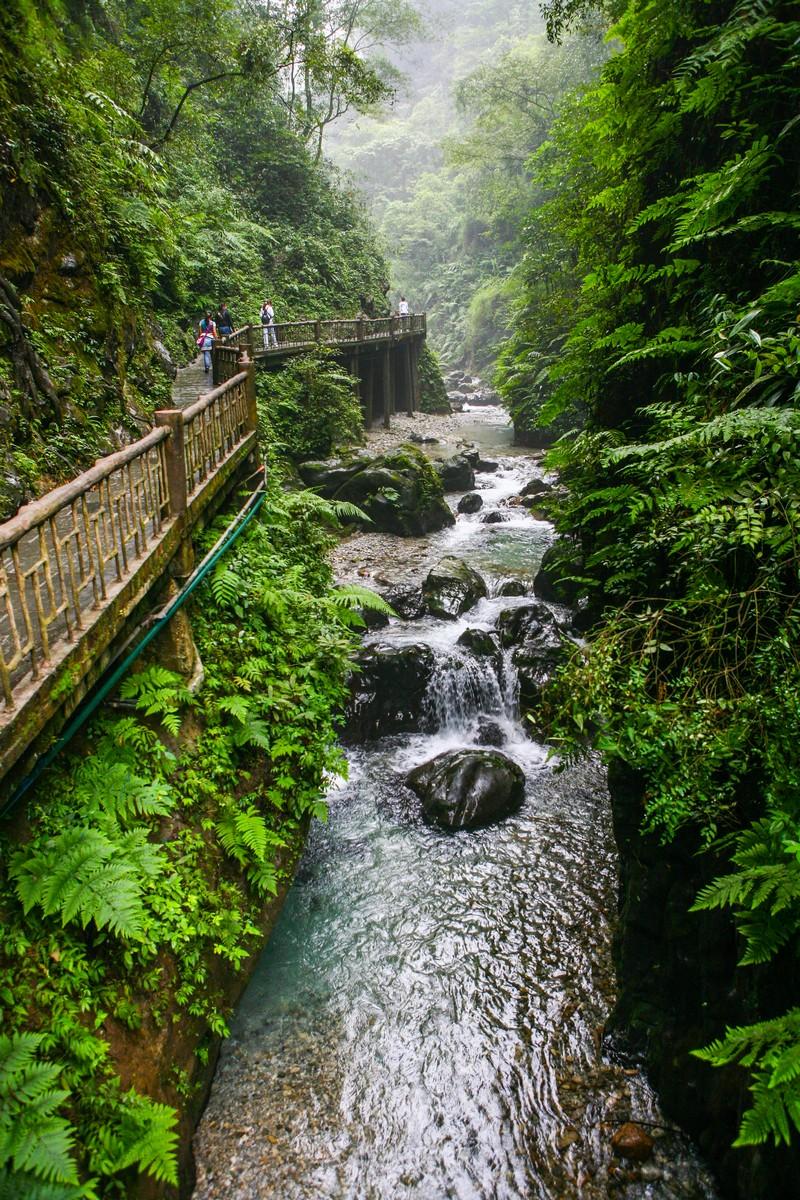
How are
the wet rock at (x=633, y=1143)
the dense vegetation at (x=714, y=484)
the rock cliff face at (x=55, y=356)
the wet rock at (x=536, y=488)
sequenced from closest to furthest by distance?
1. the dense vegetation at (x=714, y=484)
2. the wet rock at (x=633, y=1143)
3. the rock cliff face at (x=55, y=356)
4. the wet rock at (x=536, y=488)

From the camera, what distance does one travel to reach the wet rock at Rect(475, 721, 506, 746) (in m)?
10.7

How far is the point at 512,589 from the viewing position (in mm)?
14016

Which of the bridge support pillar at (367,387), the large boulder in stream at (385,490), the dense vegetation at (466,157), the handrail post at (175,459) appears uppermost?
the dense vegetation at (466,157)

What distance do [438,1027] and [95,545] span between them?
17.1 feet

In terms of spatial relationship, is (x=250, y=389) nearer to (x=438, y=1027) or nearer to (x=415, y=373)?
(x=438, y=1027)

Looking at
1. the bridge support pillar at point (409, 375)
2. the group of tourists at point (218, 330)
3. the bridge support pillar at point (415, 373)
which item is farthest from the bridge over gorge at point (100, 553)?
the bridge support pillar at point (415, 373)

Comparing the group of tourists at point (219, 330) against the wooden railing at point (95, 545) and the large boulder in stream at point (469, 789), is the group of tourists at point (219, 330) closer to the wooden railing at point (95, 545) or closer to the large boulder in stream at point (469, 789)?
the wooden railing at point (95, 545)

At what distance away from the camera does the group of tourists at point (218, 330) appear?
1603cm

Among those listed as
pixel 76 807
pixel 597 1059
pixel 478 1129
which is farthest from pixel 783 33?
pixel 478 1129

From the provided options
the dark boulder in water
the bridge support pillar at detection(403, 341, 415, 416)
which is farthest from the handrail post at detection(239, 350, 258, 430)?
the bridge support pillar at detection(403, 341, 415, 416)

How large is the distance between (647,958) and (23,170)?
1173cm

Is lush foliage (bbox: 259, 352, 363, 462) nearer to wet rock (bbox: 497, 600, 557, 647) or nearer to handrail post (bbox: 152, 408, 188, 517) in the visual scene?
wet rock (bbox: 497, 600, 557, 647)

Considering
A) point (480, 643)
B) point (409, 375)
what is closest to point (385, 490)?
point (480, 643)

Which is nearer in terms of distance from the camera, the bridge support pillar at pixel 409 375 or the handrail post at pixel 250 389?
the handrail post at pixel 250 389
